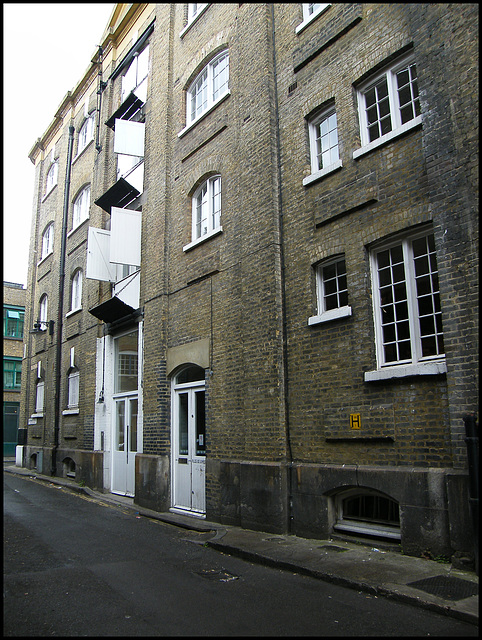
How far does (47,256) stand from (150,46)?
10.3 metres

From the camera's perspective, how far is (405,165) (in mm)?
7582

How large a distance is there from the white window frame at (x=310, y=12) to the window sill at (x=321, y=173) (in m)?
2.86

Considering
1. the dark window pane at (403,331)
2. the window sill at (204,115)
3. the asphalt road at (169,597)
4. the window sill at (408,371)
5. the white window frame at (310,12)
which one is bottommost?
the asphalt road at (169,597)

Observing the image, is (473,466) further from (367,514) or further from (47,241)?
(47,241)

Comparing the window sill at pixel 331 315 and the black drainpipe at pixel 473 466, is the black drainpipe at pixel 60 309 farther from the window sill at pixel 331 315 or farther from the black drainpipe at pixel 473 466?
the black drainpipe at pixel 473 466

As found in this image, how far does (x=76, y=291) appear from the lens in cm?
1920

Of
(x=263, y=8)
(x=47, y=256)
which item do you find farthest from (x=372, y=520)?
(x=47, y=256)

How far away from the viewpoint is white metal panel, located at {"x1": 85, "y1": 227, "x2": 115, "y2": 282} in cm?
1499

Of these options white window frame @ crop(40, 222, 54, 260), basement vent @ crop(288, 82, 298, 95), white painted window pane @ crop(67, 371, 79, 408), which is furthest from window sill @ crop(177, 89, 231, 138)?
white window frame @ crop(40, 222, 54, 260)

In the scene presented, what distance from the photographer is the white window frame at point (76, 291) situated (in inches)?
745

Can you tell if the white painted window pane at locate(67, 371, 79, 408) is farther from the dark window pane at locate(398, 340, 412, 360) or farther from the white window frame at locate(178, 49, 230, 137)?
the dark window pane at locate(398, 340, 412, 360)

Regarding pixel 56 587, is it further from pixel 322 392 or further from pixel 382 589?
pixel 322 392

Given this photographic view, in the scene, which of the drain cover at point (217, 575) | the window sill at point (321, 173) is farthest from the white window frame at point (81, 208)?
the drain cover at point (217, 575)

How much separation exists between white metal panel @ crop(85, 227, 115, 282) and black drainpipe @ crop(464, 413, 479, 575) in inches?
455
